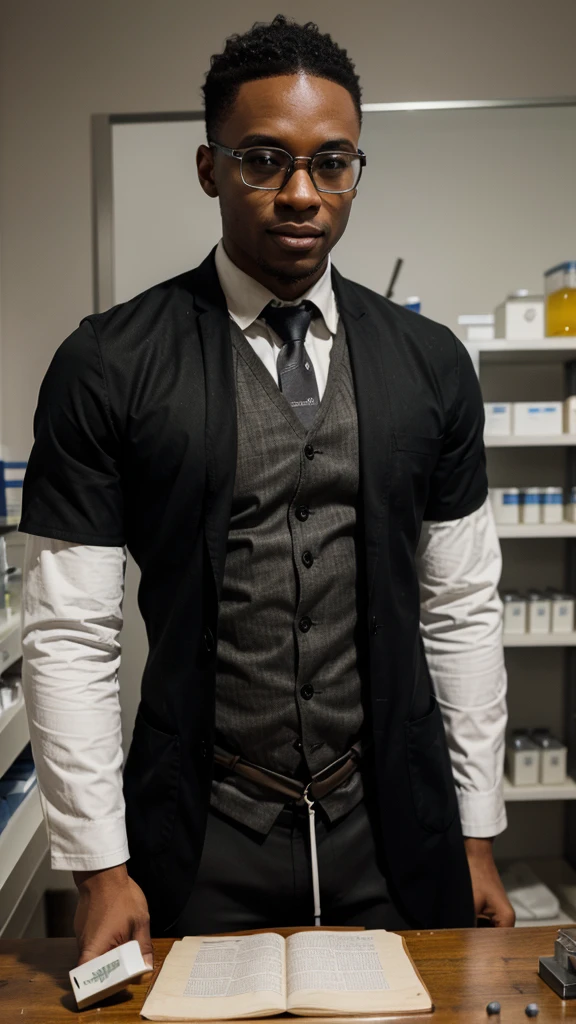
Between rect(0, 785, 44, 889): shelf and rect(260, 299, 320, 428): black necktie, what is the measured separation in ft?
3.69

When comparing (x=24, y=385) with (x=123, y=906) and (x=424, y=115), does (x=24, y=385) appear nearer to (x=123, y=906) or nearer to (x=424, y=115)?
(x=424, y=115)

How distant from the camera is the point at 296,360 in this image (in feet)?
3.98

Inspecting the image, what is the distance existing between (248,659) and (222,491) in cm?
21

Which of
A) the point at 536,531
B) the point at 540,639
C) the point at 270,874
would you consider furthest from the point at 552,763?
the point at 270,874

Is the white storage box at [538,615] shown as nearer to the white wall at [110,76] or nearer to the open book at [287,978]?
the white wall at [110,76]

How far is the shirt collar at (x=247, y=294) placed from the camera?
122 centimetres

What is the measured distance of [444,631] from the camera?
134cm

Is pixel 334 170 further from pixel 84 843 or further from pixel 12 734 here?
pixel 12 734

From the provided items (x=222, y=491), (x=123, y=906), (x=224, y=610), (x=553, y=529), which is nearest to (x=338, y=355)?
(x=222, y=491)

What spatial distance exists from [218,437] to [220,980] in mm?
582

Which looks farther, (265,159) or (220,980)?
(265,159)

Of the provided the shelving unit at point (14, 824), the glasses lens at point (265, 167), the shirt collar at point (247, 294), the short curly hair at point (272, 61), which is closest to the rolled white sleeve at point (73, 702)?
the shirt collar at point (247, 294)

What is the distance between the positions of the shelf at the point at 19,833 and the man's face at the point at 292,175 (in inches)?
49.7

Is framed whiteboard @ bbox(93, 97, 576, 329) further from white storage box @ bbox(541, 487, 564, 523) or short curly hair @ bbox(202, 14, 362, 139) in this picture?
short curly hair @ bbox(202, 14, 362, 139)
